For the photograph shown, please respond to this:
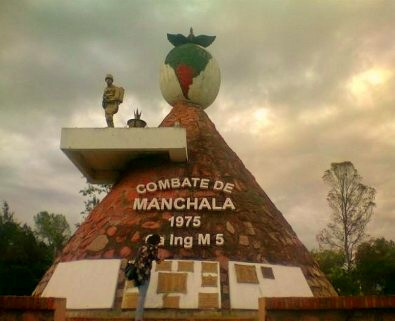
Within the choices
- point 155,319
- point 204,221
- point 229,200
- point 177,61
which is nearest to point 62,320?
point 155,319

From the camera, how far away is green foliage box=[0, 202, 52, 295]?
16719 mm

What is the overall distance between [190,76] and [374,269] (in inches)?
545

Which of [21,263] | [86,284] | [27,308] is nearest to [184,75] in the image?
[86,284]

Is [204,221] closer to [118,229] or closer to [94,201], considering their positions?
[118,229]

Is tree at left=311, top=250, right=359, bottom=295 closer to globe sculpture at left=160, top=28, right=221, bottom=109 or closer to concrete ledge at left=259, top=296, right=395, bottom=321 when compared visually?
globe sculpture at left=160, top=28, right=221, bottom=109

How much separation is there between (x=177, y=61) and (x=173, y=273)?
6.26 meters

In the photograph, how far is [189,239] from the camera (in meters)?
8.30

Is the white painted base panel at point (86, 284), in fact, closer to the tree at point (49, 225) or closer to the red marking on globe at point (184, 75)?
the red marking on globe at point (184, 75)

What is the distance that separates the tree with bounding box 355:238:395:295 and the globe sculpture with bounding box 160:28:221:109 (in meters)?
12.7

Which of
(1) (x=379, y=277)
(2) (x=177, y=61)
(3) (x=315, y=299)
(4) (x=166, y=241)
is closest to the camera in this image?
(3) (x=315, y=299)

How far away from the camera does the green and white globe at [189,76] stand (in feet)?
39.3

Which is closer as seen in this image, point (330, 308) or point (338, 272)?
point (330, 308)

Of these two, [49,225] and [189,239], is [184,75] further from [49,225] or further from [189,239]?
[49,225]

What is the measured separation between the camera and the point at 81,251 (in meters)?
8.71
